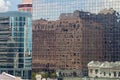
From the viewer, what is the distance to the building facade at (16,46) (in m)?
104

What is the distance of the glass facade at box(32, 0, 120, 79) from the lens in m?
83.9

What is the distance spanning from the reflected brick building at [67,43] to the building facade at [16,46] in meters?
13.8

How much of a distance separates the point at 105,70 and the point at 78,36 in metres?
11.9

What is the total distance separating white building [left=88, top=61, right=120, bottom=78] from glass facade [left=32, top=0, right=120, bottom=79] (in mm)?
3452

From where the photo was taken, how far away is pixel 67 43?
86188 mm

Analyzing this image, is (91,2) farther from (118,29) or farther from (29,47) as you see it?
(29,47)

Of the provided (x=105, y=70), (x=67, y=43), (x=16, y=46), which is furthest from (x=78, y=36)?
(x=16, y=46)

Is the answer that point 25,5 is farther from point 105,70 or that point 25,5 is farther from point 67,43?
point 105,70

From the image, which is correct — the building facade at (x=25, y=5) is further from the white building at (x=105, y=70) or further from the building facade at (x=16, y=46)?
the white building at (x=105, y=70)

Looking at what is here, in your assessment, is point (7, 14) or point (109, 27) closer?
point (109, 27)

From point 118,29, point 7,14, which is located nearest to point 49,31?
point 118,29

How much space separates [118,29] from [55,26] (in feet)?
40.7

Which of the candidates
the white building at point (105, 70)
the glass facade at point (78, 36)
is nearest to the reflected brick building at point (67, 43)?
the glass facade at point (78, 36)

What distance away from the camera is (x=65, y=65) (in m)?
86.1
